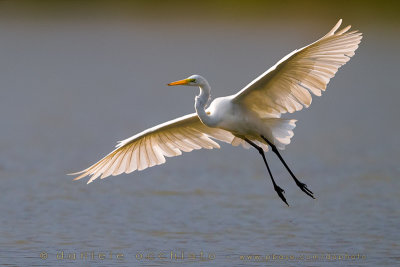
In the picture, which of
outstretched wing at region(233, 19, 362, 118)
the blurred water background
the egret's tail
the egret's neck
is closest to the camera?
outstretched wing at region(233, 19, 362, 118)

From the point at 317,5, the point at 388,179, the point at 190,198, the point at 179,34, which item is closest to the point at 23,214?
the point at 190,198

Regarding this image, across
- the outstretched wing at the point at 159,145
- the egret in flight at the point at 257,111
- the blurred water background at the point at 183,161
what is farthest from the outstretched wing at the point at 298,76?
the blurred water background at the point at 183,161

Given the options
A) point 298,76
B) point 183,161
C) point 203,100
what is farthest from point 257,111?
point 183,161

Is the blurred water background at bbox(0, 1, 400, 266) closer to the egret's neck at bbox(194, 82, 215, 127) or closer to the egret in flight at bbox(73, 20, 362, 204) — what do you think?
the egret in flight at bbox(73, 20, 362, 204)

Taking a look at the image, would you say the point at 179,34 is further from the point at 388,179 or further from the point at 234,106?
the point at 234,106

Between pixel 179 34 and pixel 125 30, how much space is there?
7.92 feet

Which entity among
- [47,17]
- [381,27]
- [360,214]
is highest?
[47,17]

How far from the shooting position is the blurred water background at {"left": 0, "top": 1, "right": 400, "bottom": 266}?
10219 millimetres

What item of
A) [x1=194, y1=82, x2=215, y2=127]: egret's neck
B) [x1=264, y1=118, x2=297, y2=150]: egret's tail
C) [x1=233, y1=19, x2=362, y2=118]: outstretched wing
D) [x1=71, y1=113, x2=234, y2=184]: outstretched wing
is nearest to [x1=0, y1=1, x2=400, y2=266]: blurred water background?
[x1=71, y1=113, x2=234, y2=184]: outstretched wing

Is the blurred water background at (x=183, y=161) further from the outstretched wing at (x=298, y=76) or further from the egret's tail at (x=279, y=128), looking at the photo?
the outstretched wing at (x=298, y=76)

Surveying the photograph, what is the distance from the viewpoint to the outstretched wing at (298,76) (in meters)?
9.00

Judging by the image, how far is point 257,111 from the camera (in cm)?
986

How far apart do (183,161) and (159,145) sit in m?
5.03

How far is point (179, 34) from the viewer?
3372 centimetres
